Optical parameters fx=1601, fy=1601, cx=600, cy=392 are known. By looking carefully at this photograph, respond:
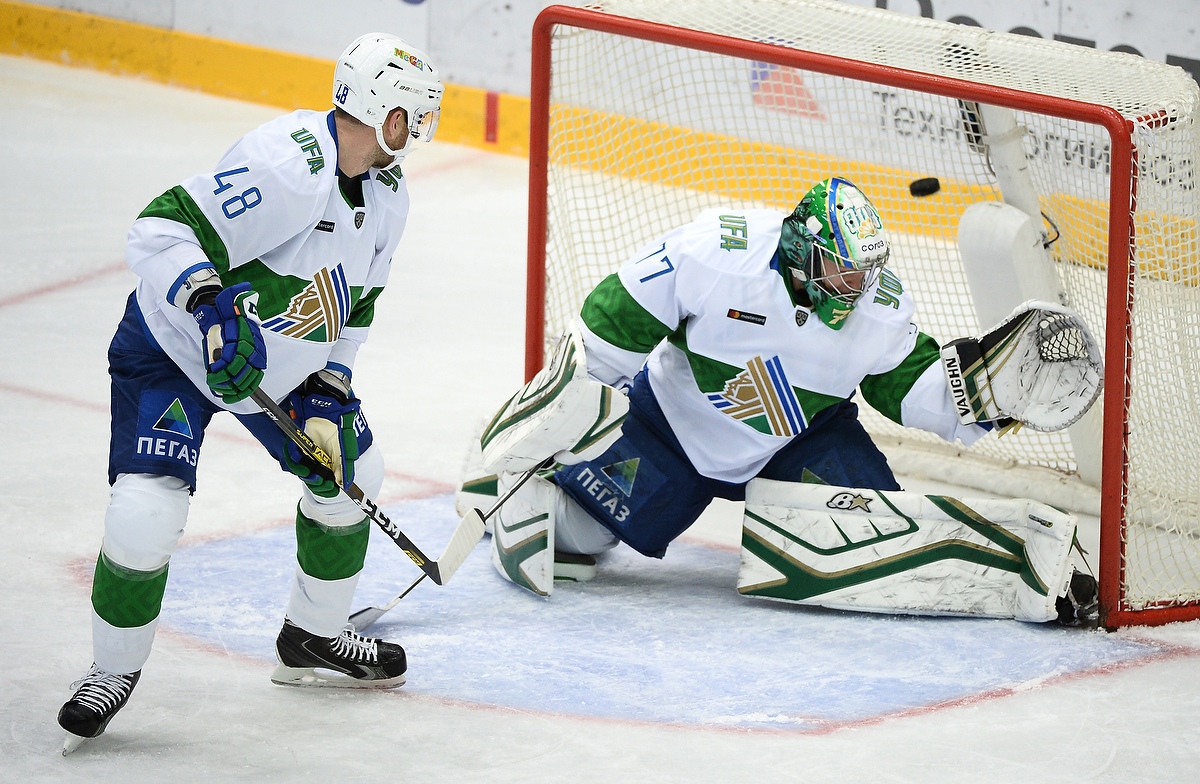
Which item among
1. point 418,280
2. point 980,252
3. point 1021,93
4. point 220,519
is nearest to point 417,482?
point 220,519

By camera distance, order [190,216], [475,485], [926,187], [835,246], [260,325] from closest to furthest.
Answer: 1. [190,216]
2. [260,325]
3. [835,246]
4. [475,485]
5. [926,187]

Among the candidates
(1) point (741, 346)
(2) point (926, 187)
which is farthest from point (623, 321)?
(2) point (926, 187)

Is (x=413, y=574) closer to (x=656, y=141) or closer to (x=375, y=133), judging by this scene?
(x=375, y=133)

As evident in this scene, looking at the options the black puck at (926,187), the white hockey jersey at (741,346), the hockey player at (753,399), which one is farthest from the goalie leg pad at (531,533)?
the black puck at (926,187)

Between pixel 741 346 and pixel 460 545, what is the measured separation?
0.73m

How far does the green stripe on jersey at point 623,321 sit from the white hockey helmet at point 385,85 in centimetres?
73

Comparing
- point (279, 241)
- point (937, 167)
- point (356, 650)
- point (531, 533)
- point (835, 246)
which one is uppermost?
point (937, 167)

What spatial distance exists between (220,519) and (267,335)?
1.30 meters

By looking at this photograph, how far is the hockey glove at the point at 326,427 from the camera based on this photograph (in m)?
2.80

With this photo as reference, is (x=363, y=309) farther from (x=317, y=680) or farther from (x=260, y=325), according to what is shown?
(x=317, y=680)

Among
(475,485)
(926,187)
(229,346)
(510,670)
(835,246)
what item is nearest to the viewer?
(229,346)

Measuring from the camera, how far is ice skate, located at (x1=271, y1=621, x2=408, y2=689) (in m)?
3.00

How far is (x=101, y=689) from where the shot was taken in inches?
104

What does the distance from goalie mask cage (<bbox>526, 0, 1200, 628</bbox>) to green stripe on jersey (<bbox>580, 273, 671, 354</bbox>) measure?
30.3 inches
